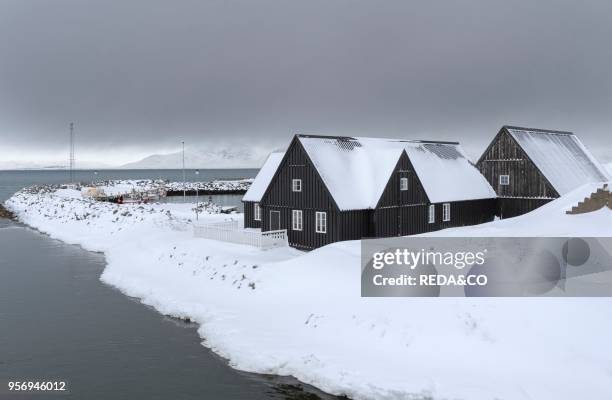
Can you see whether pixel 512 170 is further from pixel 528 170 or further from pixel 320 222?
pixel 320 222

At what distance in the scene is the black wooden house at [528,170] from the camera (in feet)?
136

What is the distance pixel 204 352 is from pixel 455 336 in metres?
9.23

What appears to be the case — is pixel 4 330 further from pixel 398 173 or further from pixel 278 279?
pixel 398 173

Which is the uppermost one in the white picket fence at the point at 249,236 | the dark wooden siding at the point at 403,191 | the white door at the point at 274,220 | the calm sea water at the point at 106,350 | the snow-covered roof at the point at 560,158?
the snow-covered roof at the point at 560,158

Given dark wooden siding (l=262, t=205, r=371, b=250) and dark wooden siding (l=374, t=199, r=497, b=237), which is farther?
dark wooden siding (l=374, t=199, r=497, b=237)

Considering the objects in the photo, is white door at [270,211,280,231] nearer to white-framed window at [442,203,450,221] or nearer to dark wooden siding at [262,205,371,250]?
dark wooden siding at [262,205,371,250]

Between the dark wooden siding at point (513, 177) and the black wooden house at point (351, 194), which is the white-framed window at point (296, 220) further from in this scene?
the dark wooden siding at point (513, 177)

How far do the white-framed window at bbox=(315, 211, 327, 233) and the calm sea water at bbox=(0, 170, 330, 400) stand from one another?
37.3ft

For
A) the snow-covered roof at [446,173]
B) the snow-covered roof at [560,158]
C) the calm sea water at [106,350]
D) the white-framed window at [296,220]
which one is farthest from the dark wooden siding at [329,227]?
the snow-covered roof at [560,158]

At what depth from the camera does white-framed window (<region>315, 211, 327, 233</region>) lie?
105ft

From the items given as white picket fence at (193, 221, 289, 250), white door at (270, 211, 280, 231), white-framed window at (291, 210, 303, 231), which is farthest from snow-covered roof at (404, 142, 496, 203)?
white picket fence at (193, 221, 289, 250)

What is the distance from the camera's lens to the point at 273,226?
35656 millimetres

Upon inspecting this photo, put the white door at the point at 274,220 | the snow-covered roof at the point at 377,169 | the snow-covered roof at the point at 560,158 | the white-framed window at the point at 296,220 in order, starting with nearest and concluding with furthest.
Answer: the snow-covered roof at the point at 377,169, the white-framed window at the point at 296,220, the white door at the point at 274,220, the snow-covered roof at the point at 560,158

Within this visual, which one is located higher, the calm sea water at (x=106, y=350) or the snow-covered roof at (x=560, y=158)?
the snow-covered roof at (x=560, y=158)
